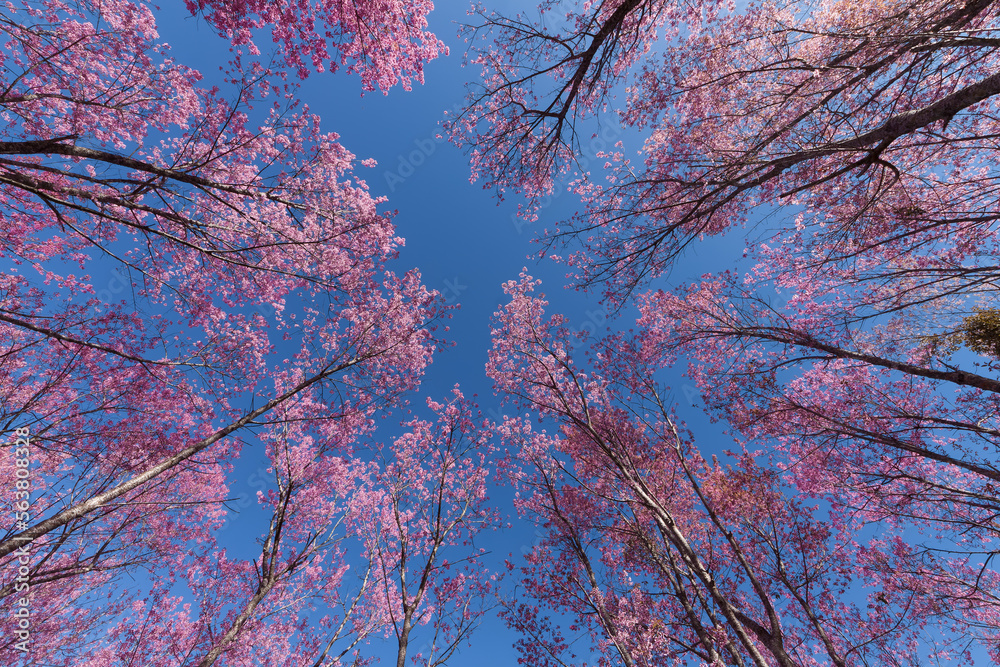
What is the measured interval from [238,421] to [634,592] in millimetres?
8913

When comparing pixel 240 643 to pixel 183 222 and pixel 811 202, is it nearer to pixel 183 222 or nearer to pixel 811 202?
pixel 183 222

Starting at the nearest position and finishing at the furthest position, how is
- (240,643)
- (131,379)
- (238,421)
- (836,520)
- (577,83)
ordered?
(577,83) → (238,421) → (131,379) → (836,520) → (240,643)

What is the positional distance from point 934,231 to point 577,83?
6.96m

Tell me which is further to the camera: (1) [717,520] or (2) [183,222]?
(1) [717,520]

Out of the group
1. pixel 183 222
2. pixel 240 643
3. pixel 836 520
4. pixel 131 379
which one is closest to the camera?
pixel 183 222

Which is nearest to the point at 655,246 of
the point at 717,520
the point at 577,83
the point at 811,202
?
the point at 577,83

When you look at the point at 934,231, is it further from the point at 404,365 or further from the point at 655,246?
the point at 404,365

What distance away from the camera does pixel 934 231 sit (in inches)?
227

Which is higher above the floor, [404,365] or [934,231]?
[404,365]

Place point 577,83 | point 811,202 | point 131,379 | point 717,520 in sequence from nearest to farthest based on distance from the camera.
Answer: point 577,83, point 717,520, point 811,202, point 131,379

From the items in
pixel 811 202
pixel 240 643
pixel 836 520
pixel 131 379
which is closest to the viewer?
pixel 811 202

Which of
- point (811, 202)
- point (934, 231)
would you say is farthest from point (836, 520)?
point (811, 202)

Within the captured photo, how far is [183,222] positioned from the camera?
12.2 feet

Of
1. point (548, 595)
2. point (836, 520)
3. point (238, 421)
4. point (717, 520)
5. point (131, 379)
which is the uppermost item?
point (131, 379)
